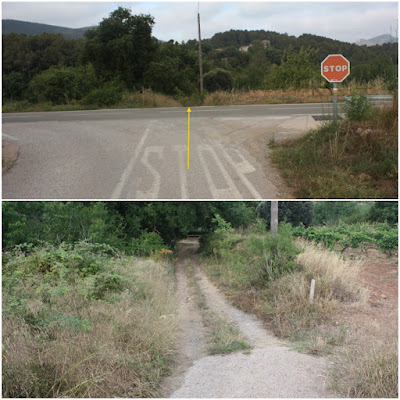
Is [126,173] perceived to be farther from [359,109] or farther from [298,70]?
[298,70]

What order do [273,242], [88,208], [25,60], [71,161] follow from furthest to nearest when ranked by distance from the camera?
[25,60]
[88,208]
[273,242]
[71,161]

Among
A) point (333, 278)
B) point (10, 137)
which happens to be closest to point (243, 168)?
point (333, 278)

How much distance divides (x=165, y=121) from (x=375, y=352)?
1276 cm

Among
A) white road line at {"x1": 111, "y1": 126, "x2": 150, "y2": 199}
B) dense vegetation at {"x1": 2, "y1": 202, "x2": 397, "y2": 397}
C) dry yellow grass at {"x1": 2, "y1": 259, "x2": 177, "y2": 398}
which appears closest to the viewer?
dry yellow grass at {"x1": 2, "y1": 259, "x2": 177, "y2": 398}

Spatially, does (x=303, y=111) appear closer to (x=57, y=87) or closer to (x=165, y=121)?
(x=165, y=121)

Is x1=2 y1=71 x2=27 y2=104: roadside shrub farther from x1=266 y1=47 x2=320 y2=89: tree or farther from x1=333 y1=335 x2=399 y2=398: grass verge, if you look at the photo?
x1=333 y1=335 x2=399 y2=398: grass verge

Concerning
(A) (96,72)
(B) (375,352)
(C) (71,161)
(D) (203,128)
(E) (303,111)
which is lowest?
(B) (375,352)

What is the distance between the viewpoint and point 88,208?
15359mm

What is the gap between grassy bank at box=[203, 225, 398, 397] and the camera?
5.14 meters

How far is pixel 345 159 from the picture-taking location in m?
9.78

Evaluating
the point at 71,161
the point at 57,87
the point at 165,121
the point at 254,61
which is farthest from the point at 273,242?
the point at 254,61

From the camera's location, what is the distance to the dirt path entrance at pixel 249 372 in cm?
540

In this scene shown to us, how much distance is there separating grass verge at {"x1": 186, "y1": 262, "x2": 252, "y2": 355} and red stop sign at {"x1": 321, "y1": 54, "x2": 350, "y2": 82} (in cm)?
738

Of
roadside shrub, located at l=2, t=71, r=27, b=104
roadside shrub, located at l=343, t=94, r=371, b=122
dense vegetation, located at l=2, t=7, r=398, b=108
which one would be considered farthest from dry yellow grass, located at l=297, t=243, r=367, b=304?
roadside shrub, located at l=2, t=71, r=27, b=104
